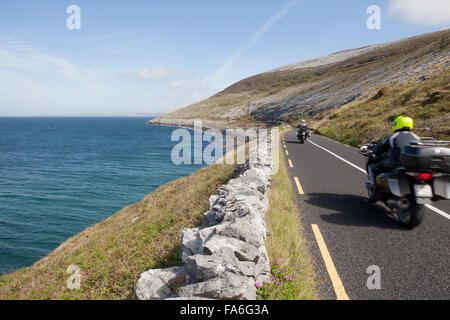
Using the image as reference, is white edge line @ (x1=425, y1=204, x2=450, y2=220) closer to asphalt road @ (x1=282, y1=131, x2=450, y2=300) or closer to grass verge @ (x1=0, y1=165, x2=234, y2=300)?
asphalt road @ (x1=282, y1=131, x2=450, y2=300)

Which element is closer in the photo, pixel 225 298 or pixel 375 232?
pixel 225 298

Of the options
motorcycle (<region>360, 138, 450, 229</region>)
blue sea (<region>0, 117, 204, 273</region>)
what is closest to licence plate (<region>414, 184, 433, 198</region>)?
motorcycle (<region>360, 138, 450, 229</region>)

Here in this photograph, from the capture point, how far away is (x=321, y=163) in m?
12.8

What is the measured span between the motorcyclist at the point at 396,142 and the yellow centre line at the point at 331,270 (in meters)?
2.37

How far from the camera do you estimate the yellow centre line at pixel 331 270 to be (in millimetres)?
3391

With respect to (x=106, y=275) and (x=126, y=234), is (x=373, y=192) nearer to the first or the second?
(x=106, y=275)

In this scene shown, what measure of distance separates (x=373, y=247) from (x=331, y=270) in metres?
1.24

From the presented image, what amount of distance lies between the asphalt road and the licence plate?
2.81 feet

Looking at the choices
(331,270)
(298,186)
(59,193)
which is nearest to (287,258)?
(331,270)

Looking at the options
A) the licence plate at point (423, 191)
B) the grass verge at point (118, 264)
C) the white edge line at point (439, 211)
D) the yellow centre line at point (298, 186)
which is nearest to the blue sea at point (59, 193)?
the grass verge at point (118, 264)

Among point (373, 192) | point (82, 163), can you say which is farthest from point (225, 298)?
point (82, 163)

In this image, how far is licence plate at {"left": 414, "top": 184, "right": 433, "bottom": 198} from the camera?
4711 millimetres
